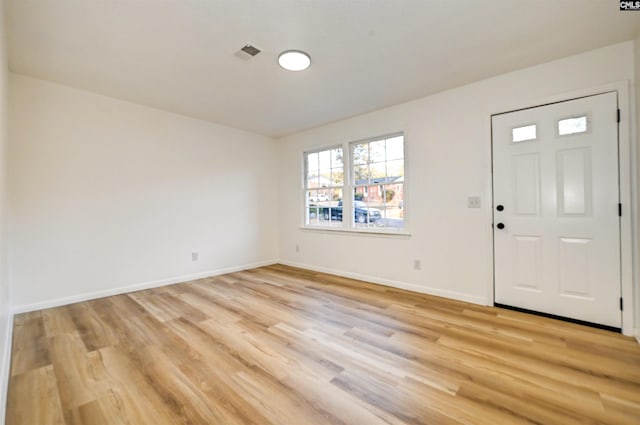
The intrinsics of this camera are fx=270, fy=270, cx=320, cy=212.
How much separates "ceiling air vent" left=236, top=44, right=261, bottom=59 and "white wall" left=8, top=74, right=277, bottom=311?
6.87ft

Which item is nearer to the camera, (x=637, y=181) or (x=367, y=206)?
(x=637, y=181)

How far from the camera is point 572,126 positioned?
2553 mm

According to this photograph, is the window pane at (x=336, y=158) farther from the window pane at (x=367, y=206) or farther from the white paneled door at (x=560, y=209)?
the white paneled door at (x=560, y=209)

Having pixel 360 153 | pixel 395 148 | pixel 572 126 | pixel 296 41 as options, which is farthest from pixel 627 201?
pixel 296 41

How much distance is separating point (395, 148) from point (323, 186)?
1.47 m

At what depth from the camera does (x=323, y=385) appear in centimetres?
169

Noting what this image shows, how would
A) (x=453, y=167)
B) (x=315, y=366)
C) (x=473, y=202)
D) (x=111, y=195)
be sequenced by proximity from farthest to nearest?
(x=111, y=195) < (x=453, y=167) < (x=473, y=202) < (x=315, y=366)

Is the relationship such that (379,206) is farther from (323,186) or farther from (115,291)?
(115,291)

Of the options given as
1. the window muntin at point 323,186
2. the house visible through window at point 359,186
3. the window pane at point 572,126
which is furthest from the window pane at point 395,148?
the window pane at point 572,126

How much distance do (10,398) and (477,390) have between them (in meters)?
2.78

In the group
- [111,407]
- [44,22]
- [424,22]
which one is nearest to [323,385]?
[111,407]

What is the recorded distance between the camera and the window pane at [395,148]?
3736 mm

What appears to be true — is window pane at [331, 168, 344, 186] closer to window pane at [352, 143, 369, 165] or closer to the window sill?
window pane at [352, 143, 369, 165]

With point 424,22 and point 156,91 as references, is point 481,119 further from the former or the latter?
point 156,91
